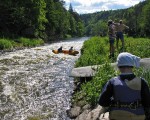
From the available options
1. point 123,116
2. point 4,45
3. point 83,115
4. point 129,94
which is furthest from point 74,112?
point 4,45

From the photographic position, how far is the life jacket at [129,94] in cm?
493

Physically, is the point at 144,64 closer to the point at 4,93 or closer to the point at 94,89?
the point at 94,89

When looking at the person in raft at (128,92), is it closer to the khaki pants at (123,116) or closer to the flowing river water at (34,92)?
the khaki pants at (123,116)

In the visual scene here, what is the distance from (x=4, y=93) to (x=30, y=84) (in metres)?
2.40

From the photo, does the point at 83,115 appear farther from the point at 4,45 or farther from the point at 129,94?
the point at 4,45

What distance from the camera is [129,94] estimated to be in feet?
16.2

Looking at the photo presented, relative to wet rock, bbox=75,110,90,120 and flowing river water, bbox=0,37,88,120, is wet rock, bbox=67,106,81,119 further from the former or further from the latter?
wet rock, bbox=75,110,90,120

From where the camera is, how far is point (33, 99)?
46.4 ft

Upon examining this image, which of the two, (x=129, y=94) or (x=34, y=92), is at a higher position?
(x=129, y=94)

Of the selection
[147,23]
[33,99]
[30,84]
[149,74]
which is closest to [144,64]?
[149,74]

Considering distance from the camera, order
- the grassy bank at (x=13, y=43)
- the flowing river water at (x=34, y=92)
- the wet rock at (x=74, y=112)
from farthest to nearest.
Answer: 1. the grassy bank at (x=13, y=43)
2. the flowing river water at (x=34, y=92)
3. the wet rock at (x=74, y=112)

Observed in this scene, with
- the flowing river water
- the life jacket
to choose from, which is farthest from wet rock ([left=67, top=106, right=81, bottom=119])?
the life jacket

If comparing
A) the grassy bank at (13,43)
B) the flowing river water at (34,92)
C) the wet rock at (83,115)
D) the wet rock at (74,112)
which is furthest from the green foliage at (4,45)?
the wet rock at (83,115)

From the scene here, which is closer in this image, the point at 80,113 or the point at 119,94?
the point at 119,94
